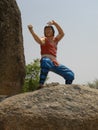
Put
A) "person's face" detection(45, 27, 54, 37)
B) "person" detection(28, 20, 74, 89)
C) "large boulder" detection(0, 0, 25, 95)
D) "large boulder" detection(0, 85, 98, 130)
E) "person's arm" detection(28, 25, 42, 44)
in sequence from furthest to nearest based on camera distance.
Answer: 1. "large boulder" detection(0, 0, 25, 95)
2. "person's face" detection(45, 27, 54, 37)
3. "person's arm" detection(28, 25, 42, 44)
4. "person" detection(28, 20, 74, 89)
5. "large boulder" detection(0, 85, 98, 130)

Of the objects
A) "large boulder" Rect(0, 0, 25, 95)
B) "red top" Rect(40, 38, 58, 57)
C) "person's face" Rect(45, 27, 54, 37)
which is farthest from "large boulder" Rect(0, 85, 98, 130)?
"large boulder" Rect(0, 0, 25, 95)

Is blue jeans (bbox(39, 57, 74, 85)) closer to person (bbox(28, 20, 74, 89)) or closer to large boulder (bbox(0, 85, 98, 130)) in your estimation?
person (bbox(28, 20, 74, 89))

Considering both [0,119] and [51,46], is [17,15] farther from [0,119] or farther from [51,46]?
[0,119]

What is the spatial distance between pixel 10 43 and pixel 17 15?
2.20ft

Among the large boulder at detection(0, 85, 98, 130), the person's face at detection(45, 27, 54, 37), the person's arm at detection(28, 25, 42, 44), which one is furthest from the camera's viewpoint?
the person's face at detection(45, 27, 54, 37)

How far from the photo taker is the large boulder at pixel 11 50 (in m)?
7.57

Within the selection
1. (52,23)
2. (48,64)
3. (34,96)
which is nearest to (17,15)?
(52,23)

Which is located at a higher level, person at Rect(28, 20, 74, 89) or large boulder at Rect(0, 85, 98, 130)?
person at Rect(28, 20, 74, 89)

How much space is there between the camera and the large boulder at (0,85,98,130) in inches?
178

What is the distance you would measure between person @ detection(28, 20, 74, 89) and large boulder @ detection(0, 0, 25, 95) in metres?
1.04

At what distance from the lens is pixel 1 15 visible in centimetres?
765

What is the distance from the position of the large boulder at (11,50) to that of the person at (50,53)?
104 cm

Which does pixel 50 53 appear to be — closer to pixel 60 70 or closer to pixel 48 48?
pixel 48 48

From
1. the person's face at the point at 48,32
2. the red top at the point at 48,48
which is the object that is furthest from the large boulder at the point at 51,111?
the person's face at the point at 48,32
